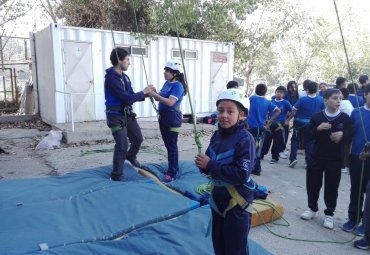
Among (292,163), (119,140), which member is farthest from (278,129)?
(119,140)

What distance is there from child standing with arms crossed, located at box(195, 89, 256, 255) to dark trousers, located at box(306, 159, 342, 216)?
77.9 inches

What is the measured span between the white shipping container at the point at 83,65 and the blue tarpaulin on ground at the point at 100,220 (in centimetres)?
423

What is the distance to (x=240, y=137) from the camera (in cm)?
239

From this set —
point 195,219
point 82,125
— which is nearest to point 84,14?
point 82,125

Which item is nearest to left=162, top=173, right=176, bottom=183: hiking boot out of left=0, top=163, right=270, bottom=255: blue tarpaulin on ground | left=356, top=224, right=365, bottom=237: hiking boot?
left=0, top=163, right=270, bottom=255: blue tarpaulin on ground

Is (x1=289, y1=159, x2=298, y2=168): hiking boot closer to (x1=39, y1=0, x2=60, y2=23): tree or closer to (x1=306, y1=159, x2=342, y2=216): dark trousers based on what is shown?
(x1=306, y1=159, x2=342, y2=216): dark trousers

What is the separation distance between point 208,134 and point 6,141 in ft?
18.7

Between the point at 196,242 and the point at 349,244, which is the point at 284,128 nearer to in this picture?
the point at 349,244

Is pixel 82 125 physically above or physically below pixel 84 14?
below

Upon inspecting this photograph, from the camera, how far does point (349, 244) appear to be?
3.69 m

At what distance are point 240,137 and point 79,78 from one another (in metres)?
7.91

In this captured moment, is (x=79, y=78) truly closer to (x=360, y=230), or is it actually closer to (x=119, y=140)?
(x=119, y=140)

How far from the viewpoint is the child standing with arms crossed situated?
2.32 m

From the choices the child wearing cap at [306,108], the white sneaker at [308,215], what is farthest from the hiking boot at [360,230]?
the child wearing cap at [306,108]
